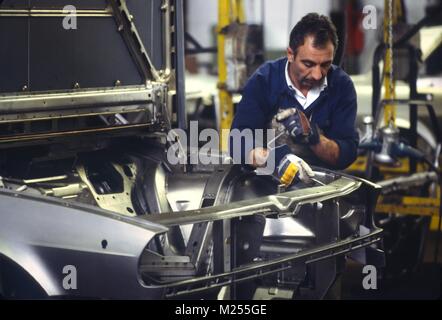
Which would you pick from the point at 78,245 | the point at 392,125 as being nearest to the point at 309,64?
the point at 78,245

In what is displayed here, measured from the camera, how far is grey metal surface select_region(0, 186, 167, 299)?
3408 mm

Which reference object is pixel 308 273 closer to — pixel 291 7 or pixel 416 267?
pixel 416 267

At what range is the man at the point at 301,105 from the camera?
14.6 feet

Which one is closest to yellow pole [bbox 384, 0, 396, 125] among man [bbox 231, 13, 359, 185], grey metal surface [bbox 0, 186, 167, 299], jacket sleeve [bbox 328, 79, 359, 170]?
jacket sleeve [bbox 328, 79, 359, 170]

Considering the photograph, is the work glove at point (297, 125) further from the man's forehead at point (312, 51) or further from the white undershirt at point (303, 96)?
the man's forehead at point (312, 51)

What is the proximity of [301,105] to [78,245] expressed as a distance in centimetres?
160

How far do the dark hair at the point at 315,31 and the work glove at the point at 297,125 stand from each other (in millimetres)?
329

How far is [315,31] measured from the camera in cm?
445

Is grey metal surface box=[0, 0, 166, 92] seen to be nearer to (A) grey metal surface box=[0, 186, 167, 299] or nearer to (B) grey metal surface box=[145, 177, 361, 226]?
(A) grey metal surface box=[0, 186, 167, 299]

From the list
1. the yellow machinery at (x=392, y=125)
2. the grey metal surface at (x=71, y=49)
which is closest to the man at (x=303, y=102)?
the grey metal surface at (x=71, y=49)

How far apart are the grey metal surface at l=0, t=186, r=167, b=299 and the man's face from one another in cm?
144

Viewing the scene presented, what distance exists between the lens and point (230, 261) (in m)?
3.77

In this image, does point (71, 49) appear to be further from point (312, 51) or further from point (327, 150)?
point (327, 150)
